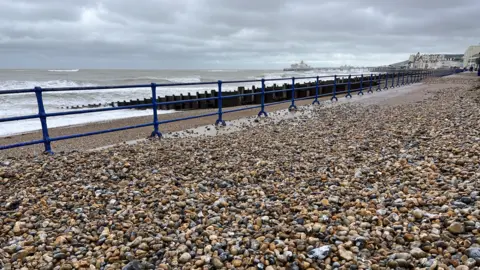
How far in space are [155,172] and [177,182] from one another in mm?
472

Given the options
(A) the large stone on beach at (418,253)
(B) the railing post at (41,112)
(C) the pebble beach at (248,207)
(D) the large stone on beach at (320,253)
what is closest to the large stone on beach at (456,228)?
(C) the pebble beach at (248,207)

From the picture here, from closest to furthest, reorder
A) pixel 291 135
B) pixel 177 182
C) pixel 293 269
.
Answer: pixel 293 269 → pixel 177 182 → pixel 291 135

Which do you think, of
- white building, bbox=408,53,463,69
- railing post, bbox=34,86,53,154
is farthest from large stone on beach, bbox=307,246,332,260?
white building, bbox=408,53,463,69

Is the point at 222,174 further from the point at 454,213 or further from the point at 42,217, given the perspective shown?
the point at 454,213

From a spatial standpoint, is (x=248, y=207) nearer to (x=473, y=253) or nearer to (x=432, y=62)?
(x=473, y=253)

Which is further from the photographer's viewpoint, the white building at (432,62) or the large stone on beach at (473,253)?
the white building at (432,62)

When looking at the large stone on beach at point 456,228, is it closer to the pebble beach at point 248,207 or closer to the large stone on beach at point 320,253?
the pebble beach at point 248,207

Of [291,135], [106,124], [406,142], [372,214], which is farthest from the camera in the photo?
[106,124]

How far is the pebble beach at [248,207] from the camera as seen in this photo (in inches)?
90.7

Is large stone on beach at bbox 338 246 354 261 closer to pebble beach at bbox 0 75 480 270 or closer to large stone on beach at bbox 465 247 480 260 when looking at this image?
pebble beach at bbox 0 75 480 270

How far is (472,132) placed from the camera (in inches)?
219

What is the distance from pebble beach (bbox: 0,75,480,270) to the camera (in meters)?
2.30

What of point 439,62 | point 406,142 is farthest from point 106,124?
point 439,62

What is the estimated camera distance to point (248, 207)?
124 inches
